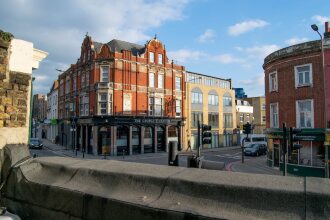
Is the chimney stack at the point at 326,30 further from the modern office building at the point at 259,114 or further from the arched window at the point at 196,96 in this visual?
the modern office building at the point at 259,114

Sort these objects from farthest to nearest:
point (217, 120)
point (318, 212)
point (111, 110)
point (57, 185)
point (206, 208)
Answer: point (217, 120), point (111, 110), point (57, 185), point (206, 208), point (318, 212)

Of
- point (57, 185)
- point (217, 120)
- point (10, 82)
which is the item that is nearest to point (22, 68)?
point (10, 82)

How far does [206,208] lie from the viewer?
7.10 feet

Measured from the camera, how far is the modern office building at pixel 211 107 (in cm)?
4275

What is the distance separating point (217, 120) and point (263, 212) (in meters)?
46.2

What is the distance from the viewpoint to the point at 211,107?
4666cm

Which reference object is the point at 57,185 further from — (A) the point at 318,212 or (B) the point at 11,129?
(A) the point at 318,212

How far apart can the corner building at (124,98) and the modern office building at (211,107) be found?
231 cm

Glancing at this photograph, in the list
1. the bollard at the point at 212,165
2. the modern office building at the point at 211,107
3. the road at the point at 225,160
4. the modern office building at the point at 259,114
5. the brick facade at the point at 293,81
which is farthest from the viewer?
the modern office building at the point at 259,114

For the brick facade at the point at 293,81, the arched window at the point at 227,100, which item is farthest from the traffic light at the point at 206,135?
the arched window at the point at 227,100

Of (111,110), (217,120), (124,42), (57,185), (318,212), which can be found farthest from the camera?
(217,120)

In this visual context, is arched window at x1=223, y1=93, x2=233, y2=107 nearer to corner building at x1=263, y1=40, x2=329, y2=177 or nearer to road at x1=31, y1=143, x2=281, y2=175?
road at x1=31, y1=143, x2=281, y2=175

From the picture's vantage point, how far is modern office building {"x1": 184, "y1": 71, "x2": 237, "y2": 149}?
140 feet

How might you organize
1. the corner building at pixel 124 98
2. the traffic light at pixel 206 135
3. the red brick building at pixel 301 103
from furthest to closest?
the corner building at pixel 124 98 → the red brick building at pixel 301 103 → the traffic light at pixel 206 135
